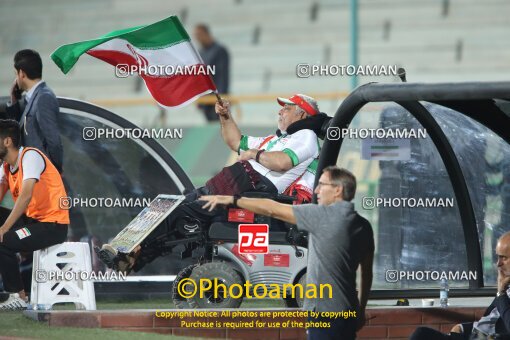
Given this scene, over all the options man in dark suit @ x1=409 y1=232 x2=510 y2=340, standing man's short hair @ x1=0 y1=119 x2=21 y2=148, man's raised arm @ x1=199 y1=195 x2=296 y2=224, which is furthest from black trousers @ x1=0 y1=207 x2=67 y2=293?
man in dark suit @ x1=409 y1=232 x2=510 y2=340

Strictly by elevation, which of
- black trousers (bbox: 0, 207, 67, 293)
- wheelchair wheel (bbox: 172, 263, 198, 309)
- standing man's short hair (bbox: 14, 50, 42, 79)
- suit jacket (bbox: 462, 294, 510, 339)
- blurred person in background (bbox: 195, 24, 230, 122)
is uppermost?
blurred person in background (bbox: 195, 24, 230, 122)

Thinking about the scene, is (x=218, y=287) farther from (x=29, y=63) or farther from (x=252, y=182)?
(x=29, y=63)

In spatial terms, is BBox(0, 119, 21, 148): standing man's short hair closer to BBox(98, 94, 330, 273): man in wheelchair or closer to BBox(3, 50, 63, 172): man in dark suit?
BBox(3, 50, 63, 172): man in dark suit

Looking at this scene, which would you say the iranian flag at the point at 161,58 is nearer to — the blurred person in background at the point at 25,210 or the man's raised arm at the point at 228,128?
the man's raised arm at the point at 228,128

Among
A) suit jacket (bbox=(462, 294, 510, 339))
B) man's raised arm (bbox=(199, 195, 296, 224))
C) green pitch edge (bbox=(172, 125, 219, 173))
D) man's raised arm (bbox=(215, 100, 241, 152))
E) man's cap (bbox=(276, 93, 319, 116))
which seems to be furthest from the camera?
green pitch edge (bbox=(172, 125, 219, 173))

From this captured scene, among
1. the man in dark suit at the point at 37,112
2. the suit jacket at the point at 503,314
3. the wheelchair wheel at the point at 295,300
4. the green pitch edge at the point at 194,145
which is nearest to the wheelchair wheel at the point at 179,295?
the wheelchair wheel at the point at 295,300

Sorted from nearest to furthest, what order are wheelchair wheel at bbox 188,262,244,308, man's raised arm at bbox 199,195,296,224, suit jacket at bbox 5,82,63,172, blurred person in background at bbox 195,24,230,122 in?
man's raised arm at bbox 199,195,296,224 → wheelchair wheel at bbox 188,262,244,308 → suit jacket at bbox 5,82,63,172 → blurred person in background at bbox 195,24,230,122

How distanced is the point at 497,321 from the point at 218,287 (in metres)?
2.57

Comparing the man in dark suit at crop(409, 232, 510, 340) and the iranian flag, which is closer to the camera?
the man in dark suit at crop(409, 232, 510, 340)

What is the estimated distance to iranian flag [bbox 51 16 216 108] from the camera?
1101 cm

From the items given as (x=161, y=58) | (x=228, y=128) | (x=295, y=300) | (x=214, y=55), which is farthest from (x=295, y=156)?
(x=214, y=55)

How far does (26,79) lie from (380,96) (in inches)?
129

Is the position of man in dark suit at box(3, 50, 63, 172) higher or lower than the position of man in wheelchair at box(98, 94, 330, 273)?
higher

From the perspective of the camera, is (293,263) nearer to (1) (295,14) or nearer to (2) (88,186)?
(2) (88,186)
